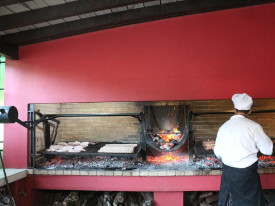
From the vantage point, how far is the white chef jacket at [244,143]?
9.75 feet

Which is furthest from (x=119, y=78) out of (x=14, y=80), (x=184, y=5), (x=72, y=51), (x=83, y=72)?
(x=14, y=80)

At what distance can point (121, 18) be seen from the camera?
14.2 ft

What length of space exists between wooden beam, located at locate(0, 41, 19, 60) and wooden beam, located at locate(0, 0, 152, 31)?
590mm

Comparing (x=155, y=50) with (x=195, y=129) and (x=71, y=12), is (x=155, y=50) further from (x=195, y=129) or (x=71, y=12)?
(x=195, y=129)

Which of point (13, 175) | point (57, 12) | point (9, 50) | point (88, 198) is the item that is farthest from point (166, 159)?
point (9, 50)

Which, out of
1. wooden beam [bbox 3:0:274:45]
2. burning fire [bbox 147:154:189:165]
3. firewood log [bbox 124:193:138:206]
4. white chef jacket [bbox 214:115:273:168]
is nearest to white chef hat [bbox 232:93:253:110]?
white chef jacket [bbox 214:115:273:168]

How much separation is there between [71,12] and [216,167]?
3701 mm

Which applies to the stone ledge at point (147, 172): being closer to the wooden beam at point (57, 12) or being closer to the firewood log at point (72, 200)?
the firewood log at point (72, 200)

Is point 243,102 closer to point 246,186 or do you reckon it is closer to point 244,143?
point 244,143

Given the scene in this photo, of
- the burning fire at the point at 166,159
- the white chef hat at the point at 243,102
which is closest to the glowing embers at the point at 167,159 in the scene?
the burning fire at the point at 166,159

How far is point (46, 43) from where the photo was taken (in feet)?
15.6

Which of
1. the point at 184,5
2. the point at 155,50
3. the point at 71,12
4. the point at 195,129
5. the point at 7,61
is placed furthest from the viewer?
the point at 195,129

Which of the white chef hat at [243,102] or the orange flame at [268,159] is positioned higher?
the white chef hat at [243,102]

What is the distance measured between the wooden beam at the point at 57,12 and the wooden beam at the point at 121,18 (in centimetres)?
63
